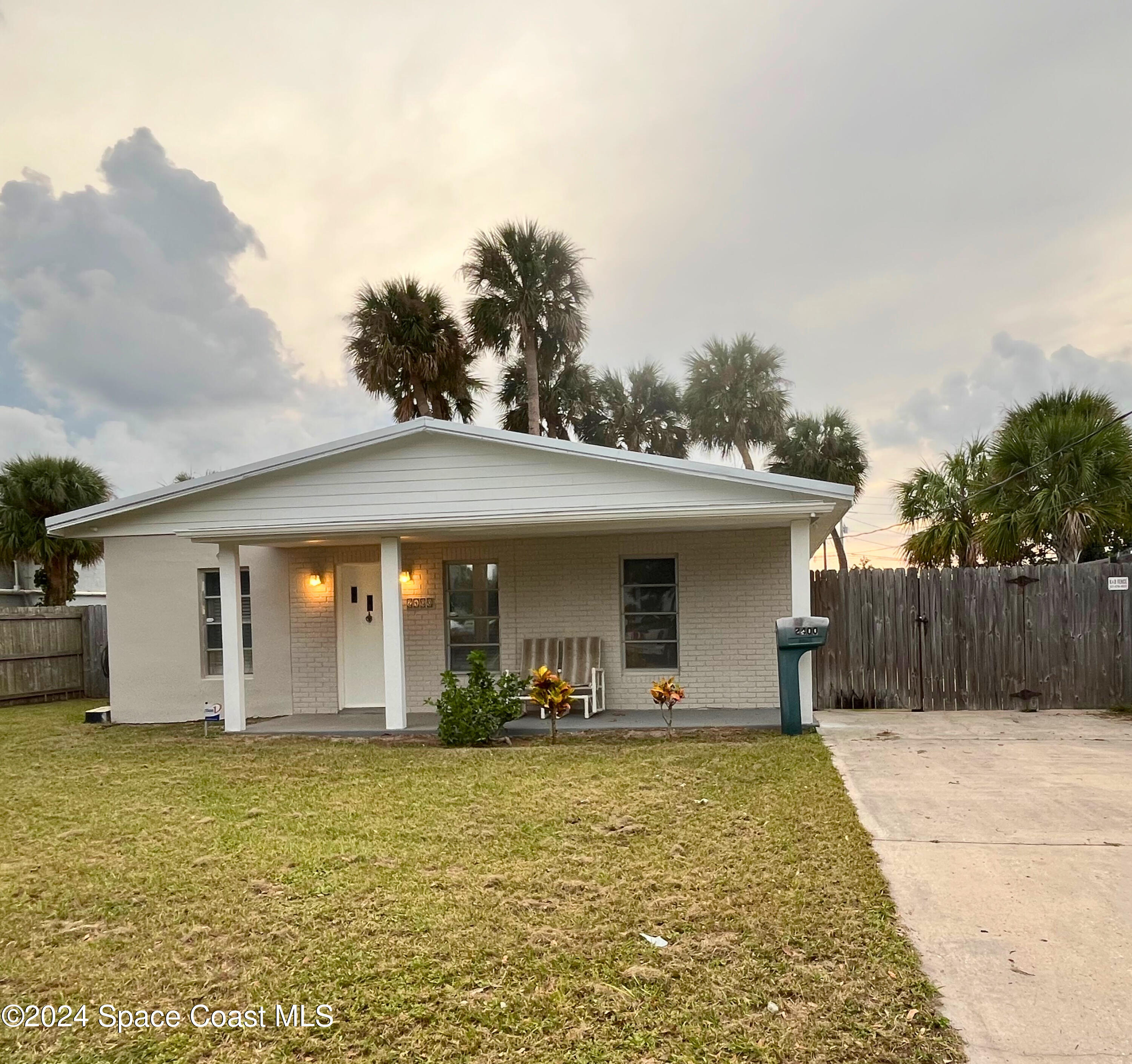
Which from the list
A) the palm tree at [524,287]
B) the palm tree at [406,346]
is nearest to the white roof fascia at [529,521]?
the palm tree at [406,346]

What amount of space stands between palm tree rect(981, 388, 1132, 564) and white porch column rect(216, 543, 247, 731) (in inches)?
422

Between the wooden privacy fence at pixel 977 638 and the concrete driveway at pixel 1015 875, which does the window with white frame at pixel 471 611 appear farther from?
the concrete driveway at pixel 1015 875

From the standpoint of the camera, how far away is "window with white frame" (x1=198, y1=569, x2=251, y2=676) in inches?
479

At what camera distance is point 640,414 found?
2439 centimetres

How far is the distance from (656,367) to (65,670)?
1663 cm

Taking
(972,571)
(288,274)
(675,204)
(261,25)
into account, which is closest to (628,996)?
(972,571)

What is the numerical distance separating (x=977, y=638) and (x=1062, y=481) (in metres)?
2.87

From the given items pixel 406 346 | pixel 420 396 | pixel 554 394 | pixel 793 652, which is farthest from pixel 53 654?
pixel 793 652

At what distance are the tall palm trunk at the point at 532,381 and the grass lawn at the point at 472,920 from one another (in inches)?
578

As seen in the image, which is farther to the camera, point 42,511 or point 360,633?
point 42,511

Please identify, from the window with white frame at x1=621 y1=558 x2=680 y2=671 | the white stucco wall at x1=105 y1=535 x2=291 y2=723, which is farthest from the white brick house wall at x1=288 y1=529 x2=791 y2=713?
the white stucco wall at x1=105 y1=535 x2=291 y2=723

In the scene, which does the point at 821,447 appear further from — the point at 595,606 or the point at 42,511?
the point at 42,511

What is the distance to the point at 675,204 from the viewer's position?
1611cm

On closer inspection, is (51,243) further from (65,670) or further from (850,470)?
(850,470)
